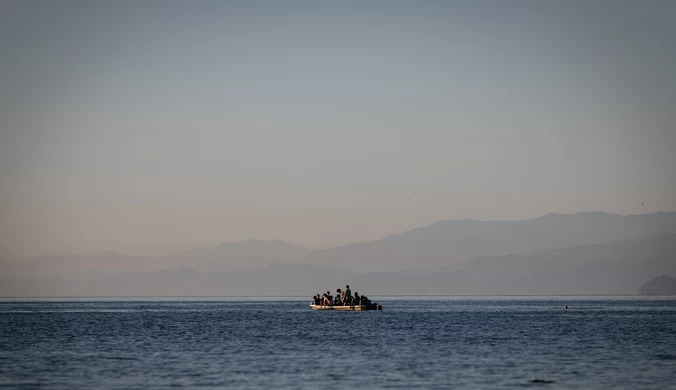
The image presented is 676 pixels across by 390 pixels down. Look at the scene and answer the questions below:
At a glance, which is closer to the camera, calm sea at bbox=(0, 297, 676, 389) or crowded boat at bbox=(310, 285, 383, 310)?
calm sea at bbox=(0, 297, 676, 389)

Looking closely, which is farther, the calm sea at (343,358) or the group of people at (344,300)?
the group of people at (344,300)

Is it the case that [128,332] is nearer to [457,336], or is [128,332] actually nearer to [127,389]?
[457,336]

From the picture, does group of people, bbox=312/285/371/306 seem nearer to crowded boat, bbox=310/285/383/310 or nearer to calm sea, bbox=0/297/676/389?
crowded boat, bbox=310/285/383/310

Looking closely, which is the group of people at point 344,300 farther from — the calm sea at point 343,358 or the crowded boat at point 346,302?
the calm sea at point 343,358

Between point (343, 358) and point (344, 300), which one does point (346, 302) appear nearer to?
point (344, 300)

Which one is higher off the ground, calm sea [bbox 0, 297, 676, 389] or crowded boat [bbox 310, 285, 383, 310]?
crowded boat [bbox 310, 285, 383, 310]

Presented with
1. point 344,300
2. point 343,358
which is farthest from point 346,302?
point 343,358

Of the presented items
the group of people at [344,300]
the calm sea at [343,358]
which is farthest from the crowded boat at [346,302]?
the calm sea at [343,358]

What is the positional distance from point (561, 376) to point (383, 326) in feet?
141

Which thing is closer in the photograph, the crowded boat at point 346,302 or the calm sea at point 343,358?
the calm sea at point 343,358

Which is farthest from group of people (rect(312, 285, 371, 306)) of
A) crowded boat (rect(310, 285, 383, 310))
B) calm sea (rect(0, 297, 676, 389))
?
calm sea (rect(0, 297, 676, 389))

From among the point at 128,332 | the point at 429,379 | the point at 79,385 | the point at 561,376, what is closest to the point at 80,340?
the point at 128,332

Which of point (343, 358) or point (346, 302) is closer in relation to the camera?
point (343, 358)

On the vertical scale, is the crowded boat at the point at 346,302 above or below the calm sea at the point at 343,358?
above
